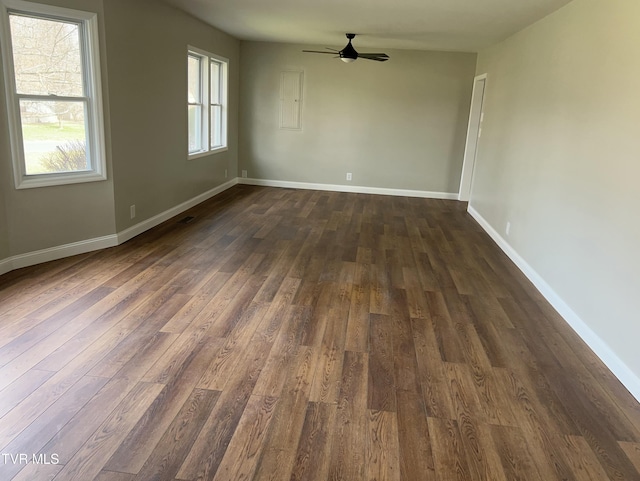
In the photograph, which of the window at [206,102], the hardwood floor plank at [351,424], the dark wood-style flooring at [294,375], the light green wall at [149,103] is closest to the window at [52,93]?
the light green wall at [149,103]

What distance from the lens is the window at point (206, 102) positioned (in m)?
6.50

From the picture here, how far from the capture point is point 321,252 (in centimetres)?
486

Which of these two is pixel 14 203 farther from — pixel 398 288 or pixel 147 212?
pixel 398 288

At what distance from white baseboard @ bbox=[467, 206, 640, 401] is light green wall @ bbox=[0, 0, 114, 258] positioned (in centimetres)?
403

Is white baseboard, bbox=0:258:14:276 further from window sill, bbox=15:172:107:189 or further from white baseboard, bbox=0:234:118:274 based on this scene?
window sill, bbox=15:172:107:189

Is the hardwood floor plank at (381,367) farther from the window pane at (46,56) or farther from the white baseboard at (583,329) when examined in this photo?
the window pane at (46,56)

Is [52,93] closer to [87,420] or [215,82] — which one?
[87,420]

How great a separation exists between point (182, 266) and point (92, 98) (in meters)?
1.70

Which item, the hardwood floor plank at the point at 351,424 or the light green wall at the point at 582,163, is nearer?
the hardwood floor plank at the point at 351,424

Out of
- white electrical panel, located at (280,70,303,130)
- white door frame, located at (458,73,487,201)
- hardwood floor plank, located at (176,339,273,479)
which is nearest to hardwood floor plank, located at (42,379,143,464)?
hardwood floor plank, located at (176,339,273,479)

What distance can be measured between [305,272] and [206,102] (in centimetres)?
378

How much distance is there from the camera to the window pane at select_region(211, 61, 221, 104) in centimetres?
732

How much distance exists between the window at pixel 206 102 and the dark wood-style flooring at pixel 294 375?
2.69m

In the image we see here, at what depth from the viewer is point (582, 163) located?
3502mm
